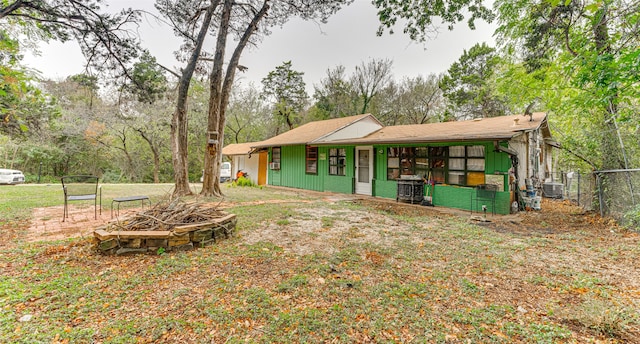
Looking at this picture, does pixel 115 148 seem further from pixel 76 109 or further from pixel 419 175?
pixel 419 175

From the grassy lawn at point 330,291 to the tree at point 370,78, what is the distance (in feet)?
70.8

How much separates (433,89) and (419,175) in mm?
17491

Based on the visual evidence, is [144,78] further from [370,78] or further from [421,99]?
[421,99]

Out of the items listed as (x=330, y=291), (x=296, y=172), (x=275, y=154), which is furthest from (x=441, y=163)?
(x=275, y=154)

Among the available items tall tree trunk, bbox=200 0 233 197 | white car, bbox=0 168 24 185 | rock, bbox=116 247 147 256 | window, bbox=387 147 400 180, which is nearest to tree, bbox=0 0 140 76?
tall tree trunk, bbox=200 0 233 197

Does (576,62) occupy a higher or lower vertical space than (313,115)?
lower

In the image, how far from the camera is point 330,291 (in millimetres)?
2785

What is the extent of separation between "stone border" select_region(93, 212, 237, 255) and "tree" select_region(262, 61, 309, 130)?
22.5 metres

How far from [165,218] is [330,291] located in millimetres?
2950

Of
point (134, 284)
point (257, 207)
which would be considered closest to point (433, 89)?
point (257, 207)

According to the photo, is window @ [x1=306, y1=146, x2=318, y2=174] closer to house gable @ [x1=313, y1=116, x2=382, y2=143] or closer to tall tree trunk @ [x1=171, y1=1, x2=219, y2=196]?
house gable @ [x1=313, y1=116, x2=382, y2=143]

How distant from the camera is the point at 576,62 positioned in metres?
5.02

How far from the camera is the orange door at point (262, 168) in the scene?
15.7 meters

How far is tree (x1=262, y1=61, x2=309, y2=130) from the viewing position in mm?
26016
